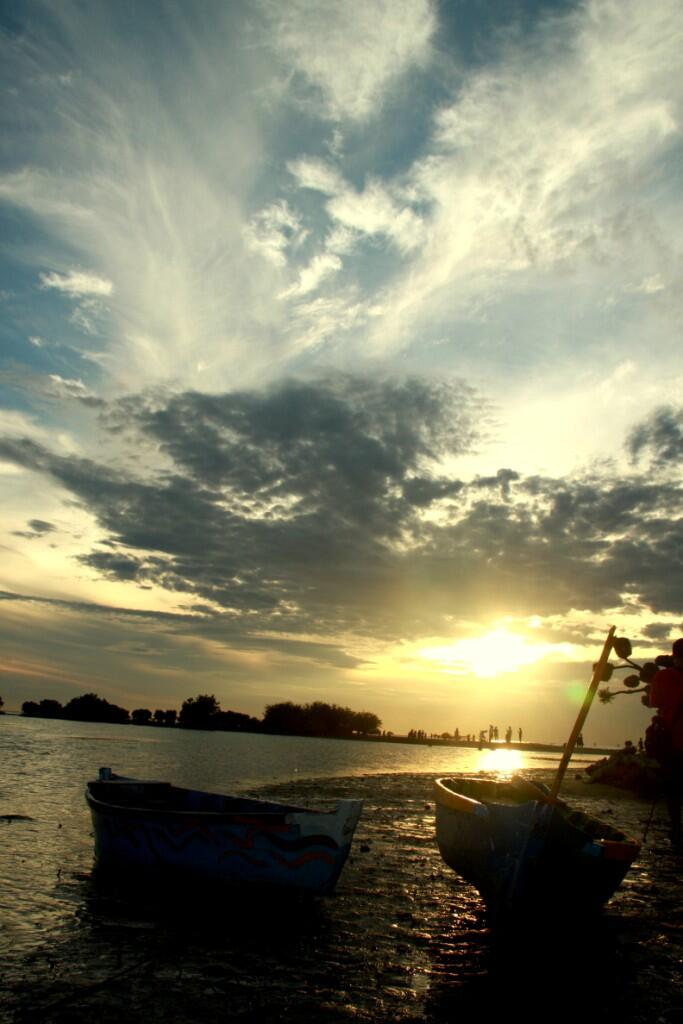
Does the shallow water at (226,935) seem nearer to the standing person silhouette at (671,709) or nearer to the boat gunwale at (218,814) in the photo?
the boat gunwale at (218,814)

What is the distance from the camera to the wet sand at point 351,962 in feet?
24.8

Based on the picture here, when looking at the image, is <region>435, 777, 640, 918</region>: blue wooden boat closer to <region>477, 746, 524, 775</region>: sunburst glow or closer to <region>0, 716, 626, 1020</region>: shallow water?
<region>0, 716, 626, 1020</region>: shallow water

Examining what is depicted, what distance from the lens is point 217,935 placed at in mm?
10430

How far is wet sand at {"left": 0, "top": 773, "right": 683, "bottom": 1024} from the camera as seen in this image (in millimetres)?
7551

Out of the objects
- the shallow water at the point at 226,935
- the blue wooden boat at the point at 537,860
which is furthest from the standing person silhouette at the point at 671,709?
the blue wooden boat at the point at 537,860

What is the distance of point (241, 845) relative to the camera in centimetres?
1226

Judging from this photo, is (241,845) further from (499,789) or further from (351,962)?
(499,789)

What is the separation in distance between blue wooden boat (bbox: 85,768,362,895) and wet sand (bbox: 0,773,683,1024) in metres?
0.54

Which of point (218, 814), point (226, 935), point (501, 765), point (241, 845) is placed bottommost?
point (226, 935)

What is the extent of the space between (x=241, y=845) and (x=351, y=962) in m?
3.65

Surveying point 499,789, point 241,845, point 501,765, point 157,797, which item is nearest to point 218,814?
point 241,845

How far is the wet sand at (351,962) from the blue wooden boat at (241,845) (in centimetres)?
54

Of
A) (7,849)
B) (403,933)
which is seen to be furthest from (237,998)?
(7,849)

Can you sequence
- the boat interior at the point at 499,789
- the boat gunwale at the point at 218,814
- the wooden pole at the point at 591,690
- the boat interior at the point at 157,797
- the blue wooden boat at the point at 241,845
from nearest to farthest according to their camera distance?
the wooden pole at the point at 591,690 < the blue wooden boat at the point at 241,845 < the boat gunwale at the point at 218,814 < the boat interior at the point at 499,789 < the boat interior at the point at 157,797
